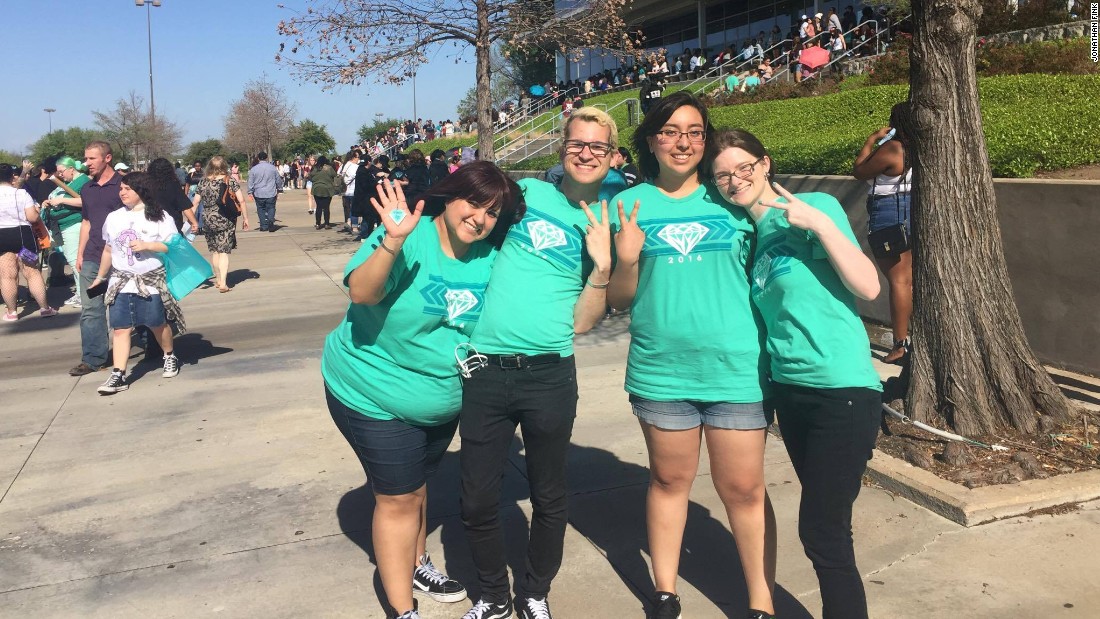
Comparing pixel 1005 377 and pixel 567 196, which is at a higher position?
pixel 567 196

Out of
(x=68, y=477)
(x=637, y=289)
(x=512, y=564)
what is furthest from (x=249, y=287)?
(x=637, y=289)

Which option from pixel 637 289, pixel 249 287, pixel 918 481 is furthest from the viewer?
pixel 249 287

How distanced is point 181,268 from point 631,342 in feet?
16.2

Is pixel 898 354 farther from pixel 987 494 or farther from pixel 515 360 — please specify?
pixel 515 360

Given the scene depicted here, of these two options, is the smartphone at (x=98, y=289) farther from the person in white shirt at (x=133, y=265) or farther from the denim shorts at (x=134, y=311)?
the denim shorts at (x=134, y=311)

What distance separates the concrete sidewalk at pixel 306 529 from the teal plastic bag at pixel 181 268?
789mm

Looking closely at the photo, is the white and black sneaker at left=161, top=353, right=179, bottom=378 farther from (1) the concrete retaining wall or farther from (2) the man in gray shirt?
(2) the man in gray shirt

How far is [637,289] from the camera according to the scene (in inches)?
120

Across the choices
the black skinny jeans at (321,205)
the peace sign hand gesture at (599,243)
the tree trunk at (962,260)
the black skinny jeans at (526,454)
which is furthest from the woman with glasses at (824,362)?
the black skinny jeans at (321,205)

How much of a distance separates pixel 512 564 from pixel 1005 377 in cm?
284

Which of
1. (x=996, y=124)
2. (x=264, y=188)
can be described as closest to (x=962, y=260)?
(x=996, y=124)

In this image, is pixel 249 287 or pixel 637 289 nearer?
pixel 637 289

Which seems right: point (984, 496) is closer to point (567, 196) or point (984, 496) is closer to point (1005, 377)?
point (1005, 377)

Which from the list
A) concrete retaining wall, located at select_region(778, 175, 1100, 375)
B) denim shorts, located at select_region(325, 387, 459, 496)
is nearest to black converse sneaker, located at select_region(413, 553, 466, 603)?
denim shorts, located at select_region(325, 387, 459, 496)
